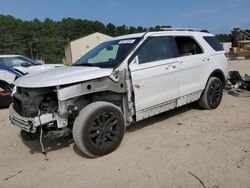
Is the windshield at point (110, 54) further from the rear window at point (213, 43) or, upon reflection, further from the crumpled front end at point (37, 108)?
the rear window at point (213, 43)

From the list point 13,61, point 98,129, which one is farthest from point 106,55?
point 13,61

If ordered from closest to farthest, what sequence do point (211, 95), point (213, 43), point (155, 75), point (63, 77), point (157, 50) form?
point (63, 77) → point (155, 75) → point (157, 50) → point (211, 95) → point (213, 43)

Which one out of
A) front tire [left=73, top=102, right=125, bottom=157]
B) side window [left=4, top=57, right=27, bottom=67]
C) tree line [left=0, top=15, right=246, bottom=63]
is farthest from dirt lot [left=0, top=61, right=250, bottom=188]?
tree line [left=0, top=15, right=246, bottom=63]

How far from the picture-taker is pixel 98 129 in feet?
14.9

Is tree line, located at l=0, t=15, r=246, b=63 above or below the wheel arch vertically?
above

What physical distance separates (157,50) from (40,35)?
81050 millimetres

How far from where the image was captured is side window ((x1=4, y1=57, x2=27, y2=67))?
11.2m

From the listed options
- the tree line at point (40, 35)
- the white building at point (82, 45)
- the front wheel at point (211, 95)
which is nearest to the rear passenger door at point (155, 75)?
the front wheel at point (211, 95)

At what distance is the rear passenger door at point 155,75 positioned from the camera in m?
5.05

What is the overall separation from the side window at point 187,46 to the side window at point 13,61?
7.29m

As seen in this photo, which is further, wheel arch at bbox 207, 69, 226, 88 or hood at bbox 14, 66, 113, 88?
wheel arch at bbox 207, 69, 226, 88

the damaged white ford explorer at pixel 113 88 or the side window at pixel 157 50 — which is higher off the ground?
the side window at pixel 157 50

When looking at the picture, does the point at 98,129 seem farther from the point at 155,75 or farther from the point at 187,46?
the point at 187,46

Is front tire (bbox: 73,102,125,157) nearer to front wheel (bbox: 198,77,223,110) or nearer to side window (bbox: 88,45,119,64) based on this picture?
side window (bbox: 88,45,119,64)
